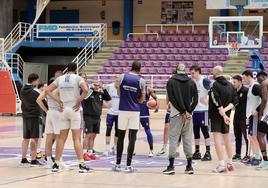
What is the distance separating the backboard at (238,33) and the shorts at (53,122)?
67.8 feet

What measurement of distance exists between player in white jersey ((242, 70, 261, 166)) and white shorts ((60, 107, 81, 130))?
356cm

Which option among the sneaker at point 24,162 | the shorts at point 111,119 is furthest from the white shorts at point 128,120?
the shorts at point 111,119

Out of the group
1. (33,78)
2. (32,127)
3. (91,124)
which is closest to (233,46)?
(91,124)

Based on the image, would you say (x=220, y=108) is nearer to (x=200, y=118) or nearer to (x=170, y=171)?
(x=170, y=171)

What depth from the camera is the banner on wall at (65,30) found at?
130ft

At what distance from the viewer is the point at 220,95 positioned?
11523mm

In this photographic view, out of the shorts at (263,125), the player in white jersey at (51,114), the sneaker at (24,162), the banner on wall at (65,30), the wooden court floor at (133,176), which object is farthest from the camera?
the banner on wall at (65,30)

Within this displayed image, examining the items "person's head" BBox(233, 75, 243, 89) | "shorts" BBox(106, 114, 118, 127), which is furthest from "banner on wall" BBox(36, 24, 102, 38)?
"person's head" BBox(233, 75, 243, 89)

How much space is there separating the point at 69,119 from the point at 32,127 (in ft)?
4.31

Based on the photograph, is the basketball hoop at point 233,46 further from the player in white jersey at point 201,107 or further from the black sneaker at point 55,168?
the black sneaker at point 55,168

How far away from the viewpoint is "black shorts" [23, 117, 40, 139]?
1197cm

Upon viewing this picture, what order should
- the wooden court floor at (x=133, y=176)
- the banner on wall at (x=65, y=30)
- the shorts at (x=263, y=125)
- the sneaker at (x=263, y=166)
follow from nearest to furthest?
the wooden court floor at (x=133, y=176)
the shorts at (x=263, y=125)
the sneaker at (x=263, y=166)
the banner on wall at (x=65, y=30)

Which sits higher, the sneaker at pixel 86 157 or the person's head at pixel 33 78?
the person's head at pixel 33 78

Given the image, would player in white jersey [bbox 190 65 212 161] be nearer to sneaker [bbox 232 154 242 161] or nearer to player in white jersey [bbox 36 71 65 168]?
sneaker [bbox 232 154 242 161]
